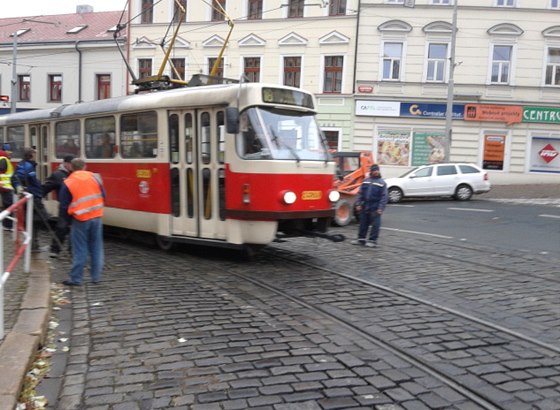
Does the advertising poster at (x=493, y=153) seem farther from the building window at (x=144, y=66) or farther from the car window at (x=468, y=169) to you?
the building window at (x=144, y=66)

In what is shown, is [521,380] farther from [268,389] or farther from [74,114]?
[74,114]

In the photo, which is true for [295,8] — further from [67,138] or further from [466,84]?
[67,138]

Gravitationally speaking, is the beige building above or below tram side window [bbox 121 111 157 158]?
above

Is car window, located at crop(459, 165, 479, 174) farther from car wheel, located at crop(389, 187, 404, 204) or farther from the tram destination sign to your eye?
the tram destination sign

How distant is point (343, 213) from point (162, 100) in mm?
6122

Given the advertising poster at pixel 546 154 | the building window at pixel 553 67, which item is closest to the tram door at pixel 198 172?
the advertising poster at pixel 546 154

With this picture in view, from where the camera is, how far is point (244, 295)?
272 inches

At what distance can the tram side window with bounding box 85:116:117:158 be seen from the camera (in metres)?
10.8

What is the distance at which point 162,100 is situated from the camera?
31.3ft

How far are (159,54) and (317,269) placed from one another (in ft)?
89.8

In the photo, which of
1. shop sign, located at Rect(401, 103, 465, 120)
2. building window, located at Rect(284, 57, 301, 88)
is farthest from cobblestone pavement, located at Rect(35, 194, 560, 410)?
building window, located at Rect(284, 57, 301, 88)

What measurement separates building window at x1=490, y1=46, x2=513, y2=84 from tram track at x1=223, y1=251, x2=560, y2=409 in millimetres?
24126

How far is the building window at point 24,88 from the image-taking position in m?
Answer: 37.7

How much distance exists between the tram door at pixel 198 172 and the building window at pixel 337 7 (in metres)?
22.2
